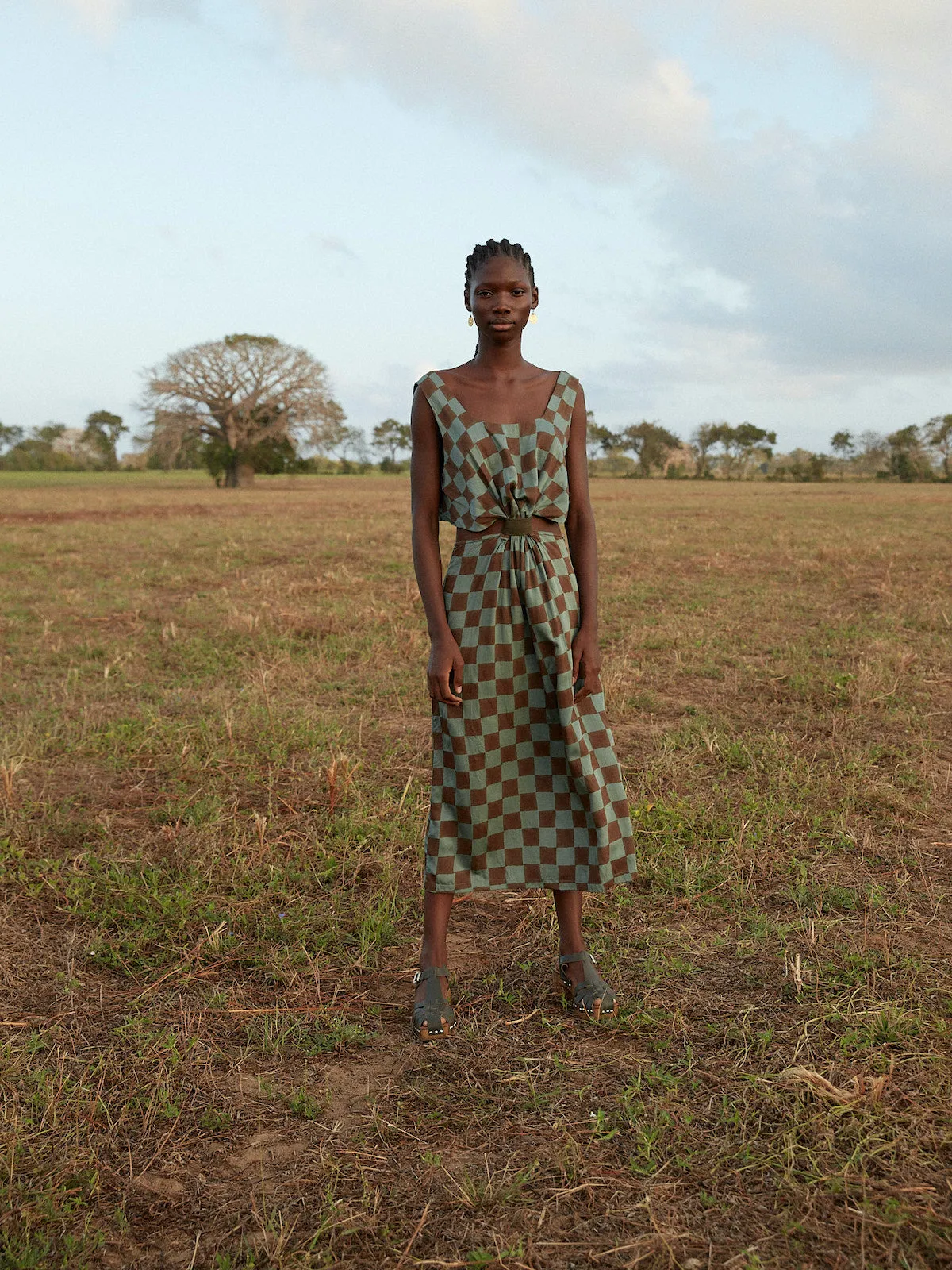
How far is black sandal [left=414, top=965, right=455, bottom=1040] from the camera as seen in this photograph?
2.61 metres

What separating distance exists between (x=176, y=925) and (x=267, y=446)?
150ft

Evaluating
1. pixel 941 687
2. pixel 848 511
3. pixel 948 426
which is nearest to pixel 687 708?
pixel 941 687

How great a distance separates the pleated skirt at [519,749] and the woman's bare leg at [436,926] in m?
0.06

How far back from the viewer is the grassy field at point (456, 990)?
1969mm

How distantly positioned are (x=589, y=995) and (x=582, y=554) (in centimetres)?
122

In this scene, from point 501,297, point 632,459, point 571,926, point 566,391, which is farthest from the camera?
point 632,459

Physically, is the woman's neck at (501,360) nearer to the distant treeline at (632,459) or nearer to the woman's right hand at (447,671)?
the woman's right hand at (447,671)

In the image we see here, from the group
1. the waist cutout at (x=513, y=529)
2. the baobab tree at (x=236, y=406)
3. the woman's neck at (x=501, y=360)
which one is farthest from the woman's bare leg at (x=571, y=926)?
the baobab tree at (x=236, y=406)

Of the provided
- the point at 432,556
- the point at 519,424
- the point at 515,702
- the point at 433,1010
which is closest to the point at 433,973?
the point at 433,1010

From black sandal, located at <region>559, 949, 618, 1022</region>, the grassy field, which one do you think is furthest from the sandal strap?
black sandal, located at <region>559, 949, 618, 1022</region>

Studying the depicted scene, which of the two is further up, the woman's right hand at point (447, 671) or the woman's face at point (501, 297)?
the woman's face at point (501, 297)

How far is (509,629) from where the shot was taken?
2.61 meters

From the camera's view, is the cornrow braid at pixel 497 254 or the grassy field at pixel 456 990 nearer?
the grassy field at pixel 456 990

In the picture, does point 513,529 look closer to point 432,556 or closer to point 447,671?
point 432,556
